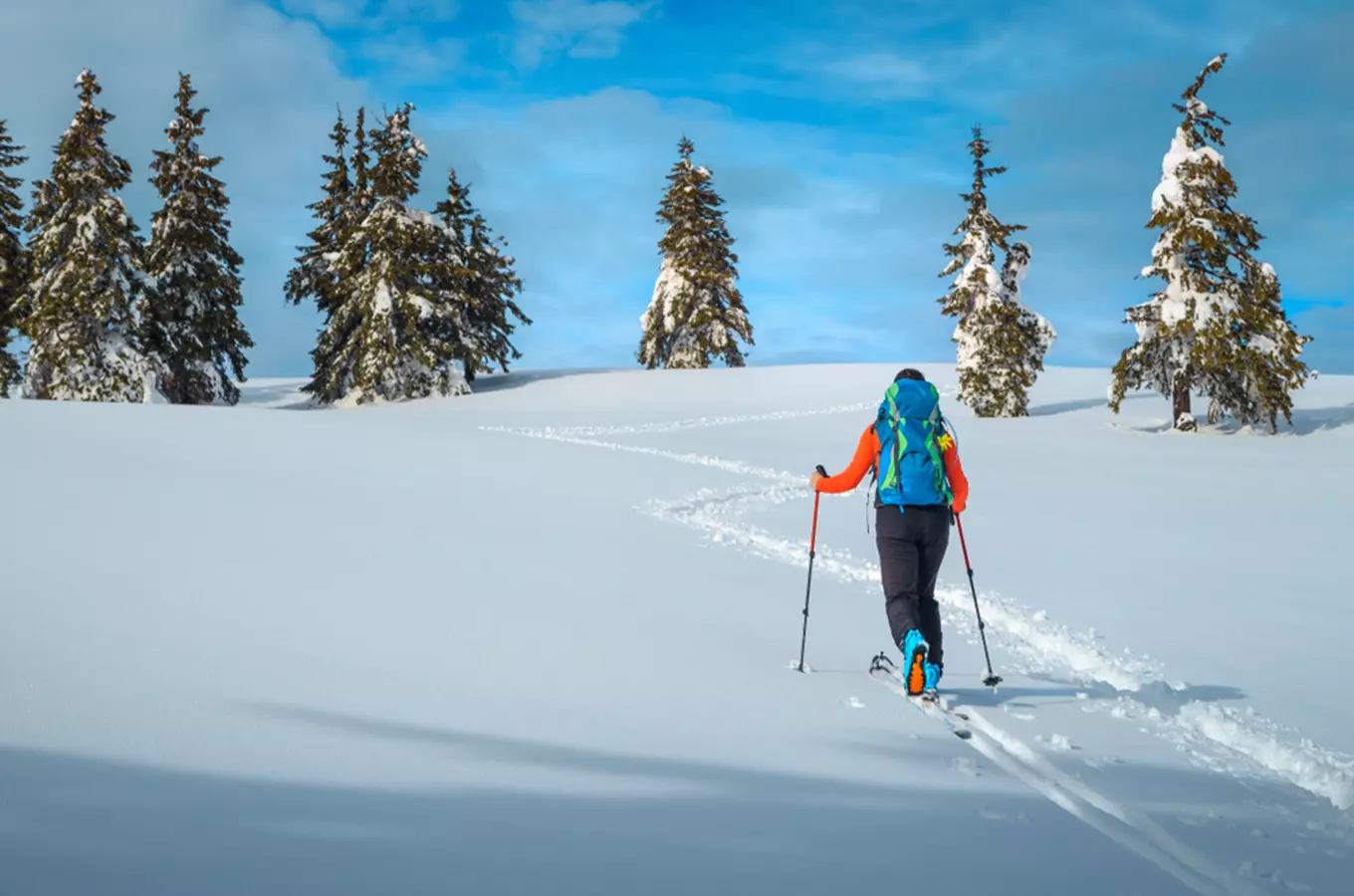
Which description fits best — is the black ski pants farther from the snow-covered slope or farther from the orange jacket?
the snow-covered slope

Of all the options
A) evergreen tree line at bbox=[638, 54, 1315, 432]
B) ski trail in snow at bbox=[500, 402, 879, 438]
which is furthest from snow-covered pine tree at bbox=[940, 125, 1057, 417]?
ski trail in snow at bbox=[500, 402, 879, 438]

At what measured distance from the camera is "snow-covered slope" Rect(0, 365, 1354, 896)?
11.2ft

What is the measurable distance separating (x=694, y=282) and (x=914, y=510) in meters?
42.5

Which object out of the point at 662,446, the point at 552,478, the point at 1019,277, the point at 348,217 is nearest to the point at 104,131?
the point at 348,217

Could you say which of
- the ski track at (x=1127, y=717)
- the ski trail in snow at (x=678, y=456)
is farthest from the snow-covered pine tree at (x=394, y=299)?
the ski track at (x=1127, y=717)

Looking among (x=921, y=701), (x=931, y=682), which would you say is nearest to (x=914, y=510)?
(x=931, y=682)

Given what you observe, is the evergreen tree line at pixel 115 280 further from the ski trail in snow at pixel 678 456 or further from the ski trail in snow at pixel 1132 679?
the ski trail in snow at pixel 1132 679

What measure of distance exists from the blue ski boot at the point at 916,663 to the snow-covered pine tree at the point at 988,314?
88.8 feet

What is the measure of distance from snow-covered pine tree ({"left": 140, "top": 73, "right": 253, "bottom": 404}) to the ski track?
30.3 meters

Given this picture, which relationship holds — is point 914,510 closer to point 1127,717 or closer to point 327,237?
→ point 1127,717

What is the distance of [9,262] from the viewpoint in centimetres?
3559

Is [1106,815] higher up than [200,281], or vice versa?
[200,281]

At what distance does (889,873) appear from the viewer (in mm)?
3408

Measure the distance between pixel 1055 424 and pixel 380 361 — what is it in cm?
2506
